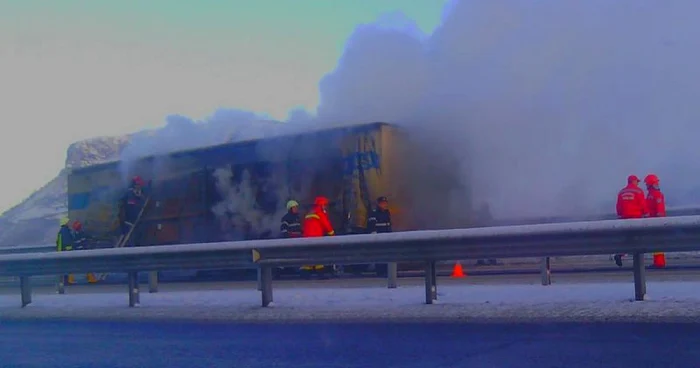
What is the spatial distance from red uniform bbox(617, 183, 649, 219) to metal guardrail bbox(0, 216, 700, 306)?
3.56 meters

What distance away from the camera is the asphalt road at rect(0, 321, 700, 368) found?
20.3 ft

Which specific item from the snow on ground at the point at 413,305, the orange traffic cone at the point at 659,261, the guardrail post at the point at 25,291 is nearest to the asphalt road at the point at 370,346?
the snow on ground at the point at 413,305

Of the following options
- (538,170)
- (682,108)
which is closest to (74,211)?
(538,170)

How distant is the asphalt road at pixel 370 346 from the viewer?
244 inches

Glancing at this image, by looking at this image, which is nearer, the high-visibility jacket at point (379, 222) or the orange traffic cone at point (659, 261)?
the orange traffic cone at point (659, 261)

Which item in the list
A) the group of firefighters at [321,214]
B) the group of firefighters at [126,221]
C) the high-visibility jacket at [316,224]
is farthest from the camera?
the group of firefighters at [126,221]

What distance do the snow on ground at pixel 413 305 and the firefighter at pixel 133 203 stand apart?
861 cm

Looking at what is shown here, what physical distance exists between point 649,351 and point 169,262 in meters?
6.45

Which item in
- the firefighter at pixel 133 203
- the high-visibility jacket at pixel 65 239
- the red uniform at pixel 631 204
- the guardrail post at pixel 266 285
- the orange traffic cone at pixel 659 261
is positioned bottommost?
the orange traffic cone at pixel 659 261

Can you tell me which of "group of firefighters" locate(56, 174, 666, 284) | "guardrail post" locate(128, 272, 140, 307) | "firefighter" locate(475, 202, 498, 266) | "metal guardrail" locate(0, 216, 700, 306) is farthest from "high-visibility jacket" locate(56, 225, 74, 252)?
"guardrail post" locate(128, 272, 140, 307)

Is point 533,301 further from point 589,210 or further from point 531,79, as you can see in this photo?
point 531,79

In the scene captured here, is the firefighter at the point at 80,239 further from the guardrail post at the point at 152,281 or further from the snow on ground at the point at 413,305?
the snow on ground at the point at 413,305

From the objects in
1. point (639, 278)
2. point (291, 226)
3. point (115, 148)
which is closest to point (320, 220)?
point (291, 226)

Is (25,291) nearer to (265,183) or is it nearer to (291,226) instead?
(291,226)
